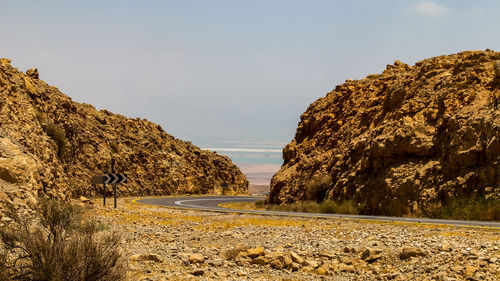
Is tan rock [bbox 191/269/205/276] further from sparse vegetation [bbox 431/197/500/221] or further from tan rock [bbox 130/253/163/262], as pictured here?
sparse vegetation [bbox 431/197/500/221]

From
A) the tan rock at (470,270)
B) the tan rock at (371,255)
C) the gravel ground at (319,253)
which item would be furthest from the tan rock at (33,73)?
the tan rock at (470,270)

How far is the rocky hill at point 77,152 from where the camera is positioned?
18123mm

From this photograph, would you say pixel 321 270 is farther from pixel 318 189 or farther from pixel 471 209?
pixel 318 189

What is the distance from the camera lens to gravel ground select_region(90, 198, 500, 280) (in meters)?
9.42

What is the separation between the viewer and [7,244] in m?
7.05

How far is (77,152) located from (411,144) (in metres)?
33.4

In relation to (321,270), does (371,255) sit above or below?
above

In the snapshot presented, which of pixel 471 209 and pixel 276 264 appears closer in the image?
pixel 276 264

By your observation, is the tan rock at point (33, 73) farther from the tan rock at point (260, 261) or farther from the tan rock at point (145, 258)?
the tan rock at point (260, 261)

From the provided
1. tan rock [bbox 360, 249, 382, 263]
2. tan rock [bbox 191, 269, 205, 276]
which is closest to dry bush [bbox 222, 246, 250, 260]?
tan rock [bbox 191, 269, 205, 276]

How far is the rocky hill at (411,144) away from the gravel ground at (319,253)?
21.8ft

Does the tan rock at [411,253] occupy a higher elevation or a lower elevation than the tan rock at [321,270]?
higher

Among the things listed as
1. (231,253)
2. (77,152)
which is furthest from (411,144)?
(77,152)

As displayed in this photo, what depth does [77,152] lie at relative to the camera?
1735 inches
